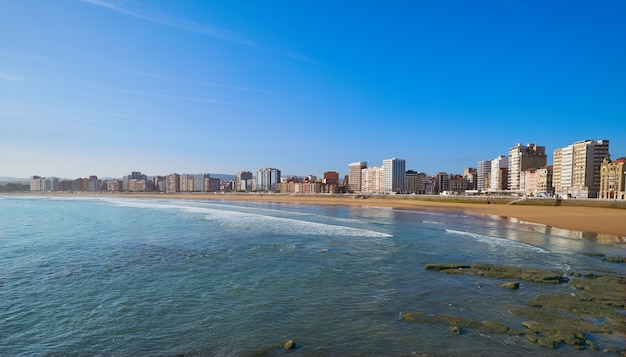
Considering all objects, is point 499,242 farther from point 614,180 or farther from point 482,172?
point 482,172

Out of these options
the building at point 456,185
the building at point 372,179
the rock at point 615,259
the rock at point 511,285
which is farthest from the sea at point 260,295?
the building at point 372,179

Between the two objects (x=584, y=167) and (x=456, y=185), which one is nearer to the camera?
(x=584, y=167)

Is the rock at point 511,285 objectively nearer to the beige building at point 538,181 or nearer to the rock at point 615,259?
the rock at point 615,259

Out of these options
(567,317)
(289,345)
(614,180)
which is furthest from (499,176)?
(289,345)

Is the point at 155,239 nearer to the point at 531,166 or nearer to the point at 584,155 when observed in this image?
the point at 584,155

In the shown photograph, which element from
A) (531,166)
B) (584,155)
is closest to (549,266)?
(584,155)

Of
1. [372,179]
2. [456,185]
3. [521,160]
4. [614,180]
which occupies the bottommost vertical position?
[456,185]

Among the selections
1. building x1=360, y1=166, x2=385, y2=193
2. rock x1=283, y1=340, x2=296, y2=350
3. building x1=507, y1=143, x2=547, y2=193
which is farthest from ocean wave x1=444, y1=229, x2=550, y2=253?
building x1=360, y1=166, x2=385, y2=193
